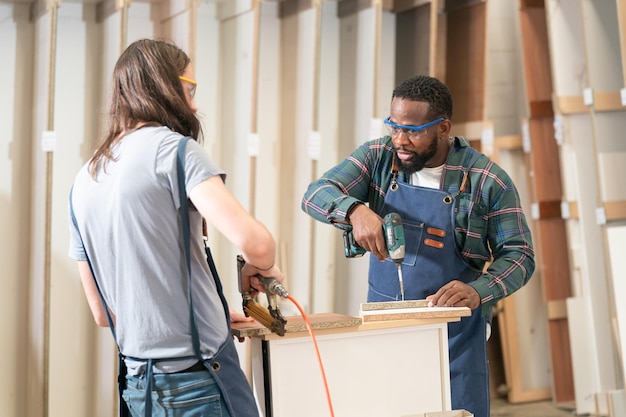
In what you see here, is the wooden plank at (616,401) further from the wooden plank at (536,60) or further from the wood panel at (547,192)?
the wooden plank at (536,60)

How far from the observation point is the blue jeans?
1859 mm

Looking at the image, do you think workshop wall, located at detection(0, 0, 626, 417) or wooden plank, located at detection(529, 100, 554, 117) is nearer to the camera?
workshop wall, located at detection(0, 0, 626, 417)

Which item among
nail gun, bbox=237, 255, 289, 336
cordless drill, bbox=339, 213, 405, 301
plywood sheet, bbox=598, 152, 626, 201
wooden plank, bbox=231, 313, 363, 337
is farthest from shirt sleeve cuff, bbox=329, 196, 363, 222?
plywood sheet, bbox=598, 152, 626, 201

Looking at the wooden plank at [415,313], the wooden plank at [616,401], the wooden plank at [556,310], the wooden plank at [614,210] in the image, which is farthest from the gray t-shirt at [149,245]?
the wooden plank at [556,310]

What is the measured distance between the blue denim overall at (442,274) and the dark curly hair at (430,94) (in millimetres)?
275

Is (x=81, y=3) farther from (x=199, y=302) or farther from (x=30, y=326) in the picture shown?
(x=199, y=302)

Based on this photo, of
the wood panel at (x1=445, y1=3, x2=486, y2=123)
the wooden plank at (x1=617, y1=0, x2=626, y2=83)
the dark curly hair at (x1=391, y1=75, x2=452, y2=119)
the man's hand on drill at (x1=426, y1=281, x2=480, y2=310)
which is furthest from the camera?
the wood panel at (x1=445, y1=3, x2=486, y2=123)

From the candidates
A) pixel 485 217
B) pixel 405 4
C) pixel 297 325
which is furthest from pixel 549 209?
pixel 297 325

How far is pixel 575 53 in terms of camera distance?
488 cm

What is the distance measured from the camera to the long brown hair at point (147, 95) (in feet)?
6.15

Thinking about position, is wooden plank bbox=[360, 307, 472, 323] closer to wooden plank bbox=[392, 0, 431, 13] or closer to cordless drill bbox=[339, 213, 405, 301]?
cordless drill bbox=[339, 213, 405, 301]

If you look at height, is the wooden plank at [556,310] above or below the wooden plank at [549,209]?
below

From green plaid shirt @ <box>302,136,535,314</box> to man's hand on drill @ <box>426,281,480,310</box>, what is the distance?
0.13ft

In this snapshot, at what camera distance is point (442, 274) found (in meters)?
2.76
